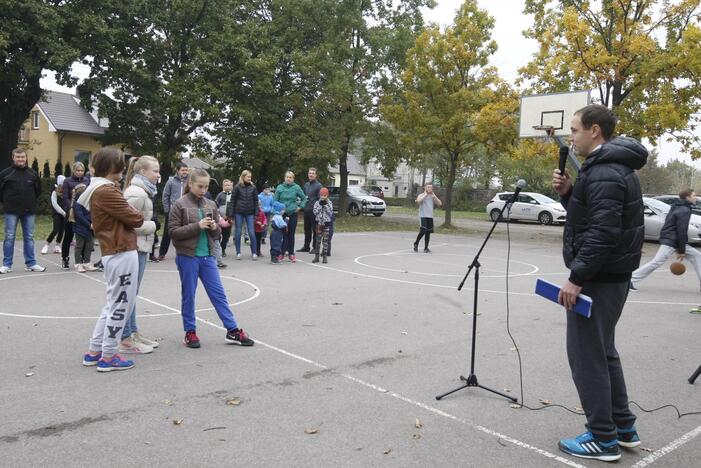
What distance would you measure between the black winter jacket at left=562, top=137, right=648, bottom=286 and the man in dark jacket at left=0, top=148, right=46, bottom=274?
9837mm

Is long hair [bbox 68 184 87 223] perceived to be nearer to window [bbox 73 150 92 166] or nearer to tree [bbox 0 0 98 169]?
tree [bbox 0 0 98 169]

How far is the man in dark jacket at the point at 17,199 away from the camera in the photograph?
33.8ft

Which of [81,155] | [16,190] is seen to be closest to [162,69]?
[81,155]

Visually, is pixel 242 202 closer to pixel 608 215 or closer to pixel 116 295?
pixel 116 295

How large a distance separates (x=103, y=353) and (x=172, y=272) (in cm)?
601

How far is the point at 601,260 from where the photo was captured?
349 cm

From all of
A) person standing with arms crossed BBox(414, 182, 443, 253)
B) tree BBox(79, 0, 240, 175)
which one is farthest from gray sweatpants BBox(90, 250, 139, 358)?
tree BBox(79, 0, 240, 175)

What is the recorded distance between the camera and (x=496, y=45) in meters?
25.3

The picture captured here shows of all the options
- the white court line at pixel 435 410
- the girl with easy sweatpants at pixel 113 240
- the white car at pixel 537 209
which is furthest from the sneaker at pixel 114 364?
the white car at pixel 537 209

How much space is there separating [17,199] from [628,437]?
33.8 feet

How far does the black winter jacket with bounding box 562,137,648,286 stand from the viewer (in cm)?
346

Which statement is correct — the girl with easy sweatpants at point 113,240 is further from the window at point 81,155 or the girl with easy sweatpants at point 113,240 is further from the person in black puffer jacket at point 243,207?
the window at point 81,155

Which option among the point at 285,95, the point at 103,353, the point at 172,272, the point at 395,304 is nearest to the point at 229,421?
the point at 103,353

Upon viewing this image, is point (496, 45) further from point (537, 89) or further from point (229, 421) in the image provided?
point (229, 421)
